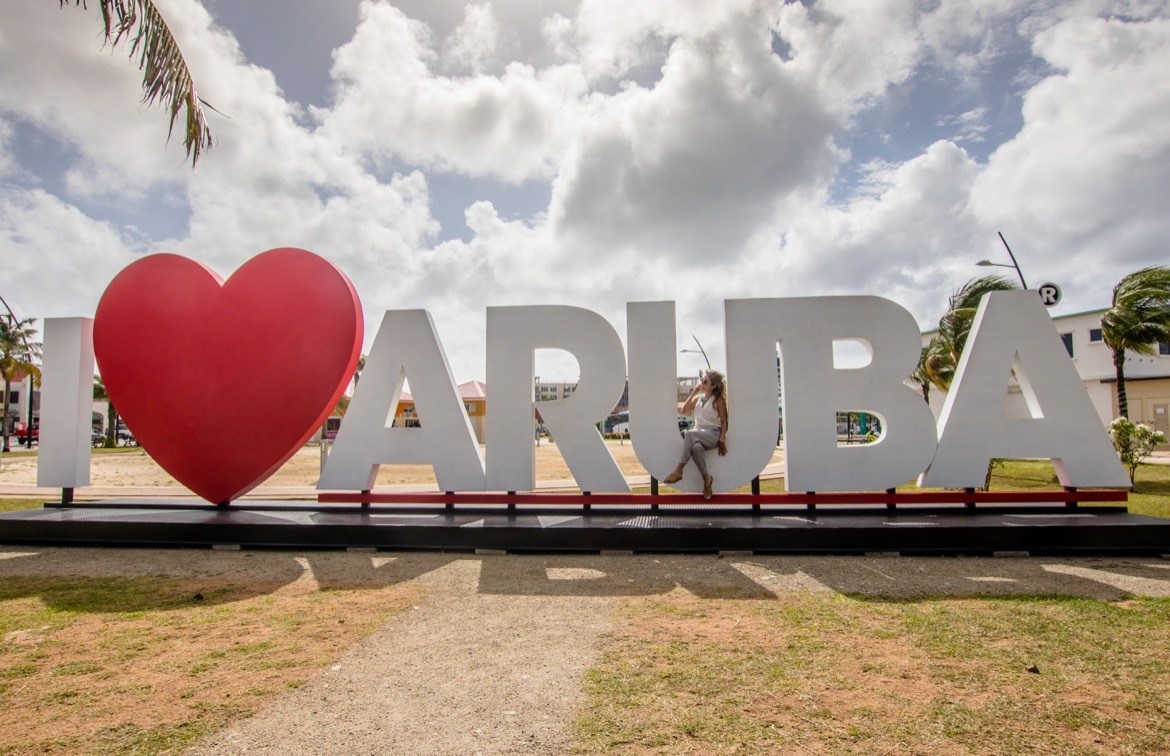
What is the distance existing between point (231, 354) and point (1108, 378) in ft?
128

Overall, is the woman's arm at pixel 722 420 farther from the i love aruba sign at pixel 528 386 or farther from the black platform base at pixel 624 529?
the black platform base at pixel 624 529

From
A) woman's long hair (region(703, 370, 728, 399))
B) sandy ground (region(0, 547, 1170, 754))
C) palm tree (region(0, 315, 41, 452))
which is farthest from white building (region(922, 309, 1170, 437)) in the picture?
palm tree (region(0, 315, 41, 452))

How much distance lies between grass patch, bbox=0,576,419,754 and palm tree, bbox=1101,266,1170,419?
21.7m

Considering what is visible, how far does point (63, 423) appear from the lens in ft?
30.7

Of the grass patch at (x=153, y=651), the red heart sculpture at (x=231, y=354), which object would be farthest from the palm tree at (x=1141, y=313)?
the grass patch at (x=153, y=651)

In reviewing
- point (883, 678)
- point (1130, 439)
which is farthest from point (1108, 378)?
point (883, 678)

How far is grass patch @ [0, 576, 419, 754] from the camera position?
10.8ft

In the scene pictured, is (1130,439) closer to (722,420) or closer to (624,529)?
(722,420)

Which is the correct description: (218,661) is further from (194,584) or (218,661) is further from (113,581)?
(113,581)

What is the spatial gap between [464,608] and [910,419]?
6.19 meters

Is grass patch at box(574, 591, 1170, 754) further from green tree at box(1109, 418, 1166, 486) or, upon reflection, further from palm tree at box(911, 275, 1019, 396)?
palm tree at box(911, 275, 1019, 396)

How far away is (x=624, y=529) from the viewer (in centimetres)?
753

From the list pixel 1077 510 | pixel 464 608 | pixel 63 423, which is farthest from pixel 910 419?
pixel 63 423

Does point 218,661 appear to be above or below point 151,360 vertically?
below
